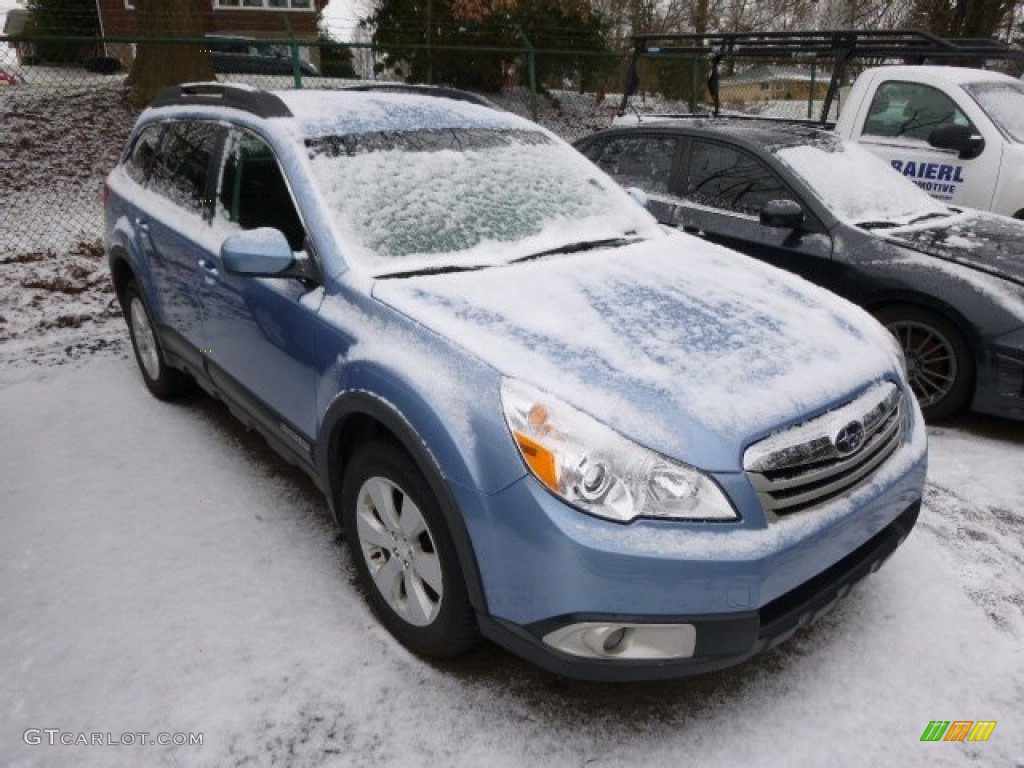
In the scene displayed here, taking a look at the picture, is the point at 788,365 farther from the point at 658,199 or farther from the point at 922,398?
the point at 658,199

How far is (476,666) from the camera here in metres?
2.56

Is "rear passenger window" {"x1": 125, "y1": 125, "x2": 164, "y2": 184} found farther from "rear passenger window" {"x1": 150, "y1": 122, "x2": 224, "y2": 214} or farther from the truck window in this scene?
the truck window

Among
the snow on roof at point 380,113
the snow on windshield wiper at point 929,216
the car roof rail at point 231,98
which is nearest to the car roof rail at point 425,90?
the snow on roof at point 380,113

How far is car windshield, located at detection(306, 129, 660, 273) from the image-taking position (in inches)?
109

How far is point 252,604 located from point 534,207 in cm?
186

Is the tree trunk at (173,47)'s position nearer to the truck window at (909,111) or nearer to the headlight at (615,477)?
the truck window at (909,111)

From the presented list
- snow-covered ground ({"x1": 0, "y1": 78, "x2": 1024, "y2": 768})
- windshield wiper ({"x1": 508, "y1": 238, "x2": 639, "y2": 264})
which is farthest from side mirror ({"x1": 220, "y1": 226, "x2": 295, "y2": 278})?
snow-covered ground ({"x1": 0, "y1": 78, "x2": 1024, "y2": 768})

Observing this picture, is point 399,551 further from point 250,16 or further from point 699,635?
point 250,16

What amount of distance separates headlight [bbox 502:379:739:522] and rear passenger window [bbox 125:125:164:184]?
3.25 meters

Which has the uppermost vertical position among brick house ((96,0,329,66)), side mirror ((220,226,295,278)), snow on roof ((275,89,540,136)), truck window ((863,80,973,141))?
brick house ((96,0,329,66))

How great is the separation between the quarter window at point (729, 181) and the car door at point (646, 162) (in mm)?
164

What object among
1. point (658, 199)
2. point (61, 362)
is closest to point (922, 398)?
point (658, 199)

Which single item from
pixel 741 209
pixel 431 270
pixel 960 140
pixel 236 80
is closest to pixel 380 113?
pixel 431 270

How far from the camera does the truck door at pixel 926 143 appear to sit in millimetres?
6109
